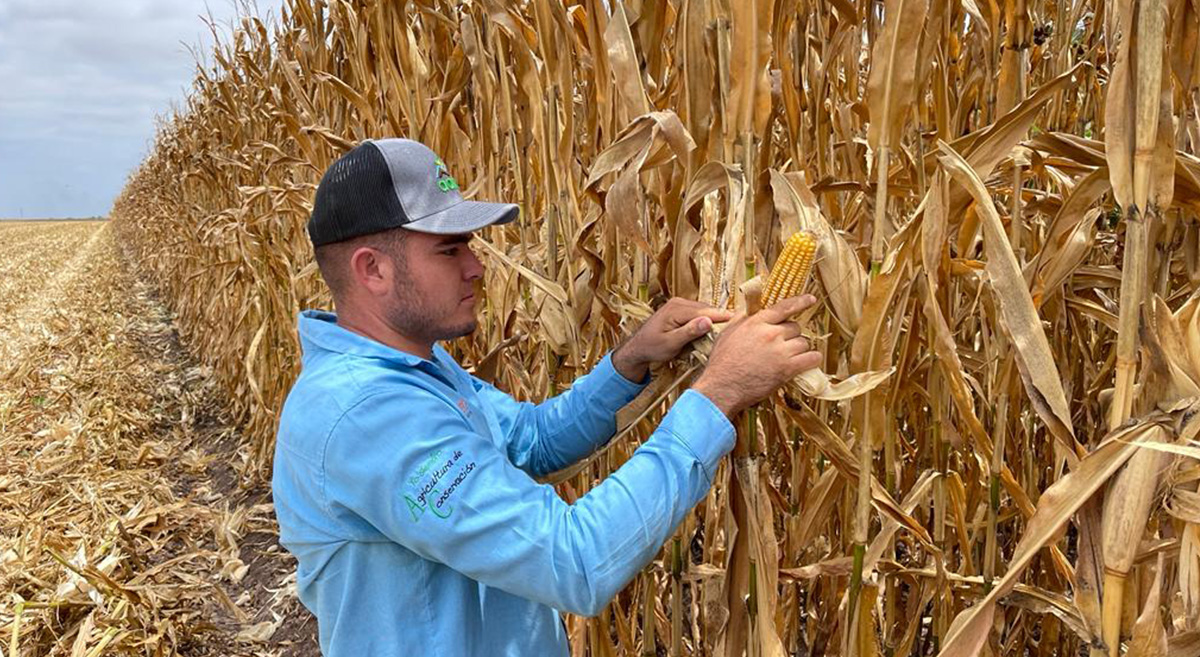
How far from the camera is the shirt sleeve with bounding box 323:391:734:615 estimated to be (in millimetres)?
1243

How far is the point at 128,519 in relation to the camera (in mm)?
3965

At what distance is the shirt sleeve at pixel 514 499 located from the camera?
1243 millimetres

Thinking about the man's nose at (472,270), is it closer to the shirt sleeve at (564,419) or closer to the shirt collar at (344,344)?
the shirt collar at (344,344)

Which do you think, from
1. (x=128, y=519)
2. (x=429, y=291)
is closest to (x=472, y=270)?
(x=429, y=291)

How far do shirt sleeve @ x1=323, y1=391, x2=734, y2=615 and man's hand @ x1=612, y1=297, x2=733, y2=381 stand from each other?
111 mm

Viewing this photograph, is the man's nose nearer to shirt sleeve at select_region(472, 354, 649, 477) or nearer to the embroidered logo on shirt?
shirt sleeve at select_region(472, 354, 649, 477)

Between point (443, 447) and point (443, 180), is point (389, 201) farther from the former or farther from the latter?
point (443, 447)

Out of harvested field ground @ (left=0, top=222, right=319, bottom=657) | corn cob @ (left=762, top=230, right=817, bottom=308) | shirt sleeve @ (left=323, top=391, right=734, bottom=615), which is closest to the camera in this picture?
corn cob @ (left=762, top=230, right=817, bottom=308)

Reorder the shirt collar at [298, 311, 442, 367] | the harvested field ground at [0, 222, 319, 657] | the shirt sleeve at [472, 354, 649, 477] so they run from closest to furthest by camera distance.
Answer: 1. the shirt collar at [298, 311, 442, 367]
2. the shirt sleeve at [472, 354, 649, 477]
3. the harvested field ground at [0, 222, 319, 657]

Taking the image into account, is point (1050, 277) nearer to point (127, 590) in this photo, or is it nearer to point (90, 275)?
point (127, 590)

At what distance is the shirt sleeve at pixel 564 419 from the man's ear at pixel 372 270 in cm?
35

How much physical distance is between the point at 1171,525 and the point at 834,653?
2.88 ft

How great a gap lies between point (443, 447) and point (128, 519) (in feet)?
10.9

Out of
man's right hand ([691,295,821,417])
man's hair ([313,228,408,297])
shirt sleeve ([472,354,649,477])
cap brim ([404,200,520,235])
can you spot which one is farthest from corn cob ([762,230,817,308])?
man's hair ([313,228,408,297])
